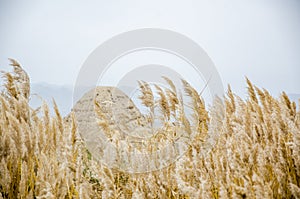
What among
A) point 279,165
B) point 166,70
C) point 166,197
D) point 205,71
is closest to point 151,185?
point 166,197

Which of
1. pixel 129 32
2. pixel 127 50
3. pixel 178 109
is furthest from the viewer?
pixel 129 32

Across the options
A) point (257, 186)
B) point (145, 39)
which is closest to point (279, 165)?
point (257, 186)

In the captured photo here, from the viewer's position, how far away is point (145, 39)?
12.1 ft

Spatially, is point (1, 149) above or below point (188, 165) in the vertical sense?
above

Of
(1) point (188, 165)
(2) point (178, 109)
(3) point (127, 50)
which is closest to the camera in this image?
(1) point (188, 165)

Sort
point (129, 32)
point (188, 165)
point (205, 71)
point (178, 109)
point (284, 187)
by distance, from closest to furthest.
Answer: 1. point (284, 187)
2. point (188, 165)
3. point (178, 109)
4. point (205, 71)
5. point (129, 32)

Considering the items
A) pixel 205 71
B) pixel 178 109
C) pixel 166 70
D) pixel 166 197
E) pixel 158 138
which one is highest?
pixel 166 70

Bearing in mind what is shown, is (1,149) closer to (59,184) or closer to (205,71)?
(59,184)

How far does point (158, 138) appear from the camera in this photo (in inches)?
108

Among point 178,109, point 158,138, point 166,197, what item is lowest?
point 166,197

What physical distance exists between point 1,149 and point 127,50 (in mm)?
1940

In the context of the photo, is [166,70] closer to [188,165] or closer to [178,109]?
[178,109]

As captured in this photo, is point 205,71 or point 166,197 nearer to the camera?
point 166,197

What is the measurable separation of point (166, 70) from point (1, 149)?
2116mm
